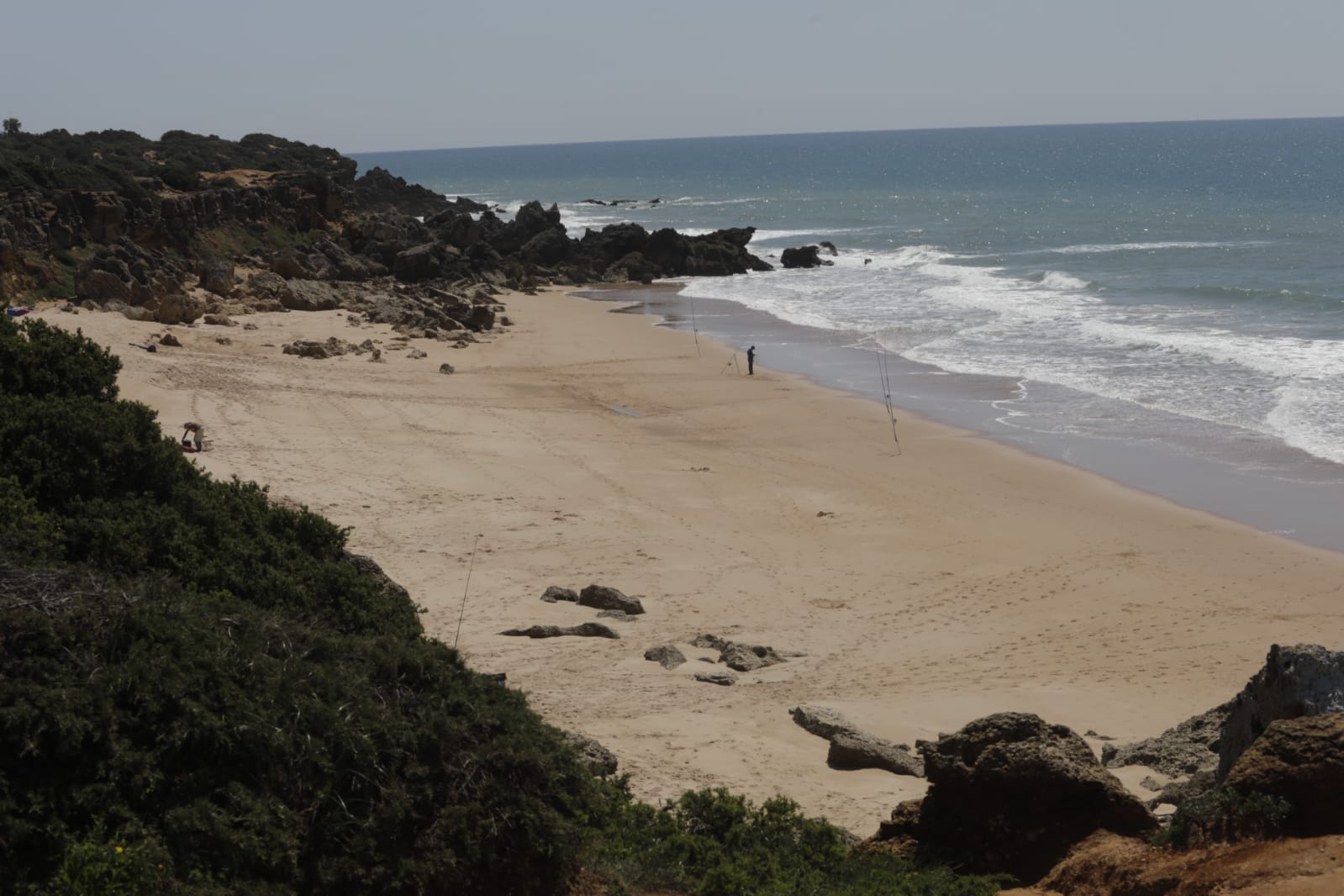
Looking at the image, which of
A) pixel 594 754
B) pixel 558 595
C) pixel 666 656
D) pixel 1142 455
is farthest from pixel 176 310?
pixel 594 754

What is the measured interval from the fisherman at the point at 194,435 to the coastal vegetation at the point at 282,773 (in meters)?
11.1

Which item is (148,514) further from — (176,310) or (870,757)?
(176,310)

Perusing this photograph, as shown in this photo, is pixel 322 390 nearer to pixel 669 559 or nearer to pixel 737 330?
pixel 669 559

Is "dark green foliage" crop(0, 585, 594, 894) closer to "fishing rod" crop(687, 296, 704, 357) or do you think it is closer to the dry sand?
the dry sand

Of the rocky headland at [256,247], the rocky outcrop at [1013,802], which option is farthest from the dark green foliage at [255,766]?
the rocky headland at [256,247]

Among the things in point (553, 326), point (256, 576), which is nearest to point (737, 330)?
point (553, 326)

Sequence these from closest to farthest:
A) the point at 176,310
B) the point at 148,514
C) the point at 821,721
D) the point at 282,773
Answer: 1. the point at 282,773
2. the point at 148,514
3. the point at 821,721
4. the point at 176,310

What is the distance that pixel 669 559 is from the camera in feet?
53.1

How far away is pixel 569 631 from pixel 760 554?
13.9 ft

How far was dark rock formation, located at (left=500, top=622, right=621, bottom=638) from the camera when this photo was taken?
42.7 feet

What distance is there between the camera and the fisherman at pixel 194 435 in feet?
62.8

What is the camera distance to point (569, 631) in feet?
43.0

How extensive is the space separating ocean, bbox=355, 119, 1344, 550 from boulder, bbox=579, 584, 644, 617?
947 cm

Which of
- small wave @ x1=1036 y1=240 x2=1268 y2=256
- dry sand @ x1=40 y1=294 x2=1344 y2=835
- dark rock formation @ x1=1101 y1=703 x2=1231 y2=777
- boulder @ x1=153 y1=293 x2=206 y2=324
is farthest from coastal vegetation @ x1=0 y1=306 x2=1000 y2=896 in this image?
small wave @ x1=1036 y1=240 x2=1268 y2=256
